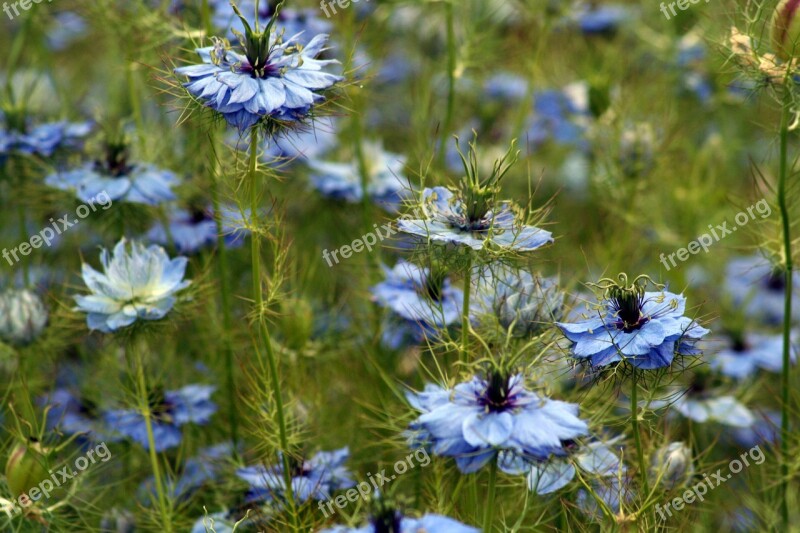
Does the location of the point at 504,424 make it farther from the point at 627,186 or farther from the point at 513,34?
the point at 513,34

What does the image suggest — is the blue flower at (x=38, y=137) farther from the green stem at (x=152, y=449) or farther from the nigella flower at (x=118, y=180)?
the green stem at (x=152, y=449)

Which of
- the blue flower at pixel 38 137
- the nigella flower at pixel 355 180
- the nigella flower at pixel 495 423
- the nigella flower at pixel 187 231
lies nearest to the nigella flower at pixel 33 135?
the blue flower at pixel 38 137

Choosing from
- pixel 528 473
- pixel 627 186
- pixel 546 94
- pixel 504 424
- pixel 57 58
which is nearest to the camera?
pixel 504 424

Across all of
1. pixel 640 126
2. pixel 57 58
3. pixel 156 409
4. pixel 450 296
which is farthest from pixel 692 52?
pixel 57 58

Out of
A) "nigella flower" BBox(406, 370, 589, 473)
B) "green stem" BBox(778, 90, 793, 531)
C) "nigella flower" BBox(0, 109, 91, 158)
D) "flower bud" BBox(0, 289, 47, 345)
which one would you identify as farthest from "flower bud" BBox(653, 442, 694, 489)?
"nigella flower" BBox(0, 109, 91, 158)

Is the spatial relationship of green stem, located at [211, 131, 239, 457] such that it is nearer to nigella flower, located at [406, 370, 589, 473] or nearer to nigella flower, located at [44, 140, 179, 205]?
→ nigella flower, located at [44, 140, 179, 205]

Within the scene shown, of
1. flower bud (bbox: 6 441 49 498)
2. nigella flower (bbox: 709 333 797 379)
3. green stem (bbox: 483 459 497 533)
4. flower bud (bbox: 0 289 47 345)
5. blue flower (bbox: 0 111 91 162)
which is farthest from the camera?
nigella flower (bbox: 709 333 797 379)
